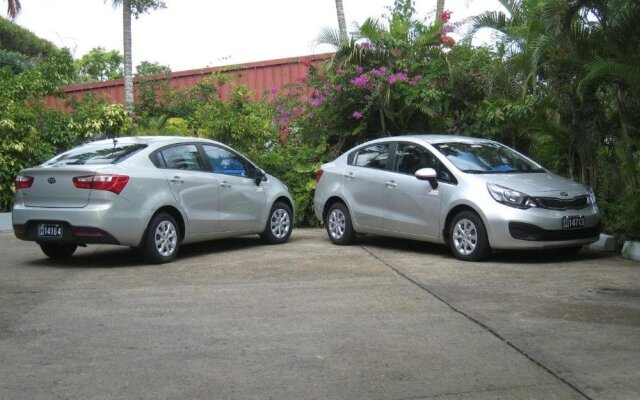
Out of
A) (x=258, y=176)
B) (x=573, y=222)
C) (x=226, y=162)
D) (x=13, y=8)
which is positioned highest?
(x=13, y=8)

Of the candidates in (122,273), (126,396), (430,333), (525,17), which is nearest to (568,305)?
(430,333)

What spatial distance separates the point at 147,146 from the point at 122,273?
168 centimetres

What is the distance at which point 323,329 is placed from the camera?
627cm

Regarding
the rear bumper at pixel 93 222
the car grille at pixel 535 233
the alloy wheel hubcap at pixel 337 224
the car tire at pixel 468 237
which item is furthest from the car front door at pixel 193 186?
the car grille at pixel 535 233

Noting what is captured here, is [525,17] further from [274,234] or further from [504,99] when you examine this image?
[274,234]

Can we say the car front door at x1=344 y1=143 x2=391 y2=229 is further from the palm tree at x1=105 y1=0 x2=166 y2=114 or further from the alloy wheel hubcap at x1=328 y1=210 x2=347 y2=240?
the palm tree at x1=105 y1=0 x2=166 y2=114

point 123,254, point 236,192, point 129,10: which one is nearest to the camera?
point 123,254

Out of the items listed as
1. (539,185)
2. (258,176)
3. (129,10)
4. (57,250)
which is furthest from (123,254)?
(129,10)

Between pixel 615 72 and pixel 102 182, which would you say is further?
pixel 615 72

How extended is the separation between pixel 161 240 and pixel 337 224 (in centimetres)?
293

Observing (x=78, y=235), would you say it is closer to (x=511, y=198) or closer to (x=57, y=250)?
(x=57, y=250)

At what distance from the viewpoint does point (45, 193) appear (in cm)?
931

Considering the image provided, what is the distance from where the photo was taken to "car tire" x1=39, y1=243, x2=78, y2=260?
33.2 feet

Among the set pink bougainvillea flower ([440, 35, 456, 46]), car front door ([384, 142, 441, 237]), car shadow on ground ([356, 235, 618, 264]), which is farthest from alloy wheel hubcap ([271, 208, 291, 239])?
pink bougainvillea flower ([440, 35, 456, 46])
